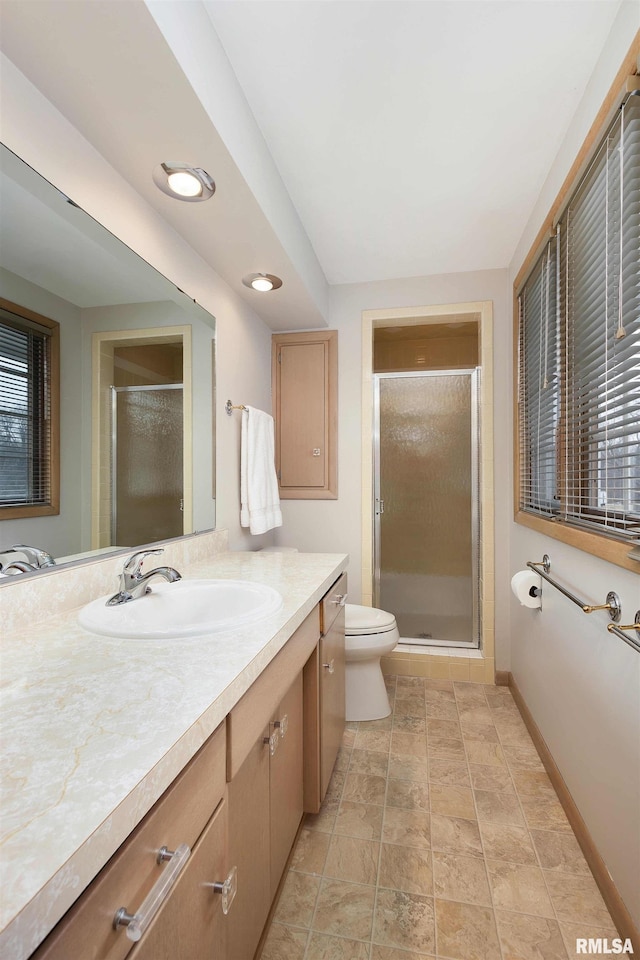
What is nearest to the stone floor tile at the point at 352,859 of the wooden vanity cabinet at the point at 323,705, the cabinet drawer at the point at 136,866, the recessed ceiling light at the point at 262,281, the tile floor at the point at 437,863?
the tile floor at the point at 437,863

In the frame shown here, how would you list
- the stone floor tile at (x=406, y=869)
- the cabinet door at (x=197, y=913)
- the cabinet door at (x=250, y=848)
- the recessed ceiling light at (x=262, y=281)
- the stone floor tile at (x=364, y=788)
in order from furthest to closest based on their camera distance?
the recessed ceiling light at (x=262, y=281) → the stone floor tile at (x=364, y=788) → the stone floor tile at (x=406, y=869) → the cabinet door at (x=250, y=848) → the cabinet door at (x=197, y=913)

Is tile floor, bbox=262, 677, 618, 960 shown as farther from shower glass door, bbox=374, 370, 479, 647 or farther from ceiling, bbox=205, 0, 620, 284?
ceiling, bbox=205, 0, 620, 284

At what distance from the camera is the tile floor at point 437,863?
1.12 meters

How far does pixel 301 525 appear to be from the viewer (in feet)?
9.39

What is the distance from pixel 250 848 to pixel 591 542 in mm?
1139

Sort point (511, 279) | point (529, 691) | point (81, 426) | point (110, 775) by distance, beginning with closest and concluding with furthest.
Answer: 1. point (110, 775)
2. point (81, 426)
3. point (529, 691)
4. point (511, 279)

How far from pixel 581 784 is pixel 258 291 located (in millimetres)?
2338

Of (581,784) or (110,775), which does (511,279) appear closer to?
(581,784)

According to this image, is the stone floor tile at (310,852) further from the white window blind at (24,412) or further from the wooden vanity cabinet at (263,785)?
the white window blind at (24,412)

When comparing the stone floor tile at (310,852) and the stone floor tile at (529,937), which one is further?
the stone floor tile at (310,852)

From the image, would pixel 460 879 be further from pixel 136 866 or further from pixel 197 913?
pixel 136 866

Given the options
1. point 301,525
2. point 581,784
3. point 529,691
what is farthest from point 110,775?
point 301,525

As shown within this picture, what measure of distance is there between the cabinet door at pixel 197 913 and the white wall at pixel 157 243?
1.38 metres

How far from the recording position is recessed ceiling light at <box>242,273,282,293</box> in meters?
2.05
